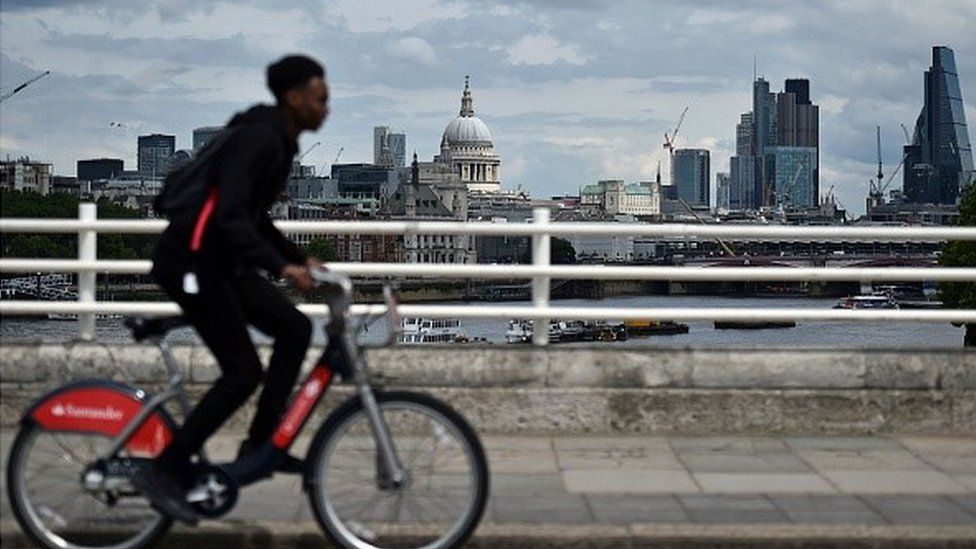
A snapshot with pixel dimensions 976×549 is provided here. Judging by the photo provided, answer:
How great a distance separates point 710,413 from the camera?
10008 millimetres

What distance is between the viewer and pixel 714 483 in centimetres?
860

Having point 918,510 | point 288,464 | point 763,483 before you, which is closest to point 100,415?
point 288,464

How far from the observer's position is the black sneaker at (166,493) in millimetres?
6582

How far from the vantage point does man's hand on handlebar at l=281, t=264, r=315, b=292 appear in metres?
6.41

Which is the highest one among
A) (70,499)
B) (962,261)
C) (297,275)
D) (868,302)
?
(297,275)

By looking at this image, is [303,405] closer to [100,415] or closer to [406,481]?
[406,481]

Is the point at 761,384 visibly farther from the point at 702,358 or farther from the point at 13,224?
the point at 13,224

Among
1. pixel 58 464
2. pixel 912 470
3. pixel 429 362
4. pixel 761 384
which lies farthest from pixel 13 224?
pixel 912 470

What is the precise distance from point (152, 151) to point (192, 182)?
165 meters

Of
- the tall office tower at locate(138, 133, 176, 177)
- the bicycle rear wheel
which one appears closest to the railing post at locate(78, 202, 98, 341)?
the bicycle rear wheel

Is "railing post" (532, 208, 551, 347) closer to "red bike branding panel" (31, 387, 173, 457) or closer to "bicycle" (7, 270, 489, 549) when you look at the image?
"bicycle" (7, 270, 489, 549)

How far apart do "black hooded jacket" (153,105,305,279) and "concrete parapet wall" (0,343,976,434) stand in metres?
3.31

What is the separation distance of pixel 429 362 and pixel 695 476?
5.98 feet

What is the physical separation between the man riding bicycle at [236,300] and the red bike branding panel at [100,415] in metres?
0.10
